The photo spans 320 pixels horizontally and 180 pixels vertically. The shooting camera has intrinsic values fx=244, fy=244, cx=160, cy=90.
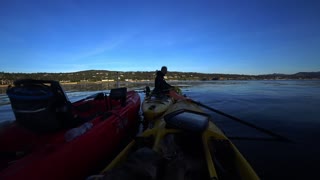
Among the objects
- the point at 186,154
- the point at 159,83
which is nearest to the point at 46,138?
the point at 186,154

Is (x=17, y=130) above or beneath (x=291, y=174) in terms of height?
above

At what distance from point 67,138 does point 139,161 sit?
1847mm

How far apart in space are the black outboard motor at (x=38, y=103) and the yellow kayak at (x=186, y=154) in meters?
1.43

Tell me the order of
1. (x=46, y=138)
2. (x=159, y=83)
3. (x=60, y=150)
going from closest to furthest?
(x=60, y=150), (x=46, y=138), (x=159, y=83)

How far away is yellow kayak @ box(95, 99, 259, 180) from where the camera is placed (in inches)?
138

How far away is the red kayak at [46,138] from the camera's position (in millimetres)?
3715

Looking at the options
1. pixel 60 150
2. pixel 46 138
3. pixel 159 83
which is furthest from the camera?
pixel 159 83

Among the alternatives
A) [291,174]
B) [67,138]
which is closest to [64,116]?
[67,138]

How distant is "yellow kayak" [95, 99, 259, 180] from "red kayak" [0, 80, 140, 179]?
0.82 metres

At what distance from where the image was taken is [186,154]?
4.67 metres

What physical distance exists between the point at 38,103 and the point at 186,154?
2.81 m

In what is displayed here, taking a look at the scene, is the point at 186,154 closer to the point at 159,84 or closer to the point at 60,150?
the point at 60,150

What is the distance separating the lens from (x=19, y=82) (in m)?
4.42

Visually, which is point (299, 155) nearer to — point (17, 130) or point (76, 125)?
point (76, 125)
